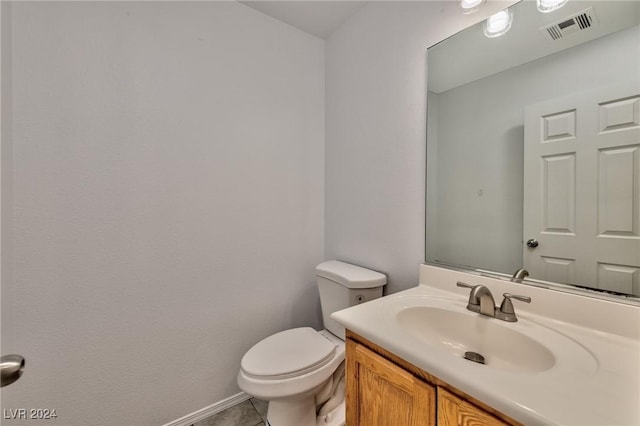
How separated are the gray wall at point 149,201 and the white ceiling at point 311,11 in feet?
0.18

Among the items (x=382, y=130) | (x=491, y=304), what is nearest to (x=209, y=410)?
(x=491, y=304)

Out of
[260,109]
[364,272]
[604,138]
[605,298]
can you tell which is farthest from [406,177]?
[260,109]

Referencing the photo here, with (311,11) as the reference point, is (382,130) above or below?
below

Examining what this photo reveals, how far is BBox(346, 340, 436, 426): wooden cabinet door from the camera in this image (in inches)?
24.5

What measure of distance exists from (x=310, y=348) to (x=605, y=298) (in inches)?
43.3

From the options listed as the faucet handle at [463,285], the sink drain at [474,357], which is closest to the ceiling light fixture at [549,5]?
the faucet handle at [463,285]

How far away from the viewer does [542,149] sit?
2.83 ft

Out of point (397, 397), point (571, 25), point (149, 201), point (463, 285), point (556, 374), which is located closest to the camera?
point (556, 374)

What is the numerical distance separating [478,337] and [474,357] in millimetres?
64

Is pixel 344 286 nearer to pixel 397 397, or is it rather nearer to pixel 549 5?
pixel 397 397

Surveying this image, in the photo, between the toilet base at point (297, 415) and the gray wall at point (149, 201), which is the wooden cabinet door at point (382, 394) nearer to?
the toilet base at point (297, 415)

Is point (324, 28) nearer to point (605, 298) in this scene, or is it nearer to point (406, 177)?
point (406, 177)

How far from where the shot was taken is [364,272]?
4.50 ft

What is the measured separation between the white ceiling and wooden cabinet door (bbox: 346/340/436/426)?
5.77ft
